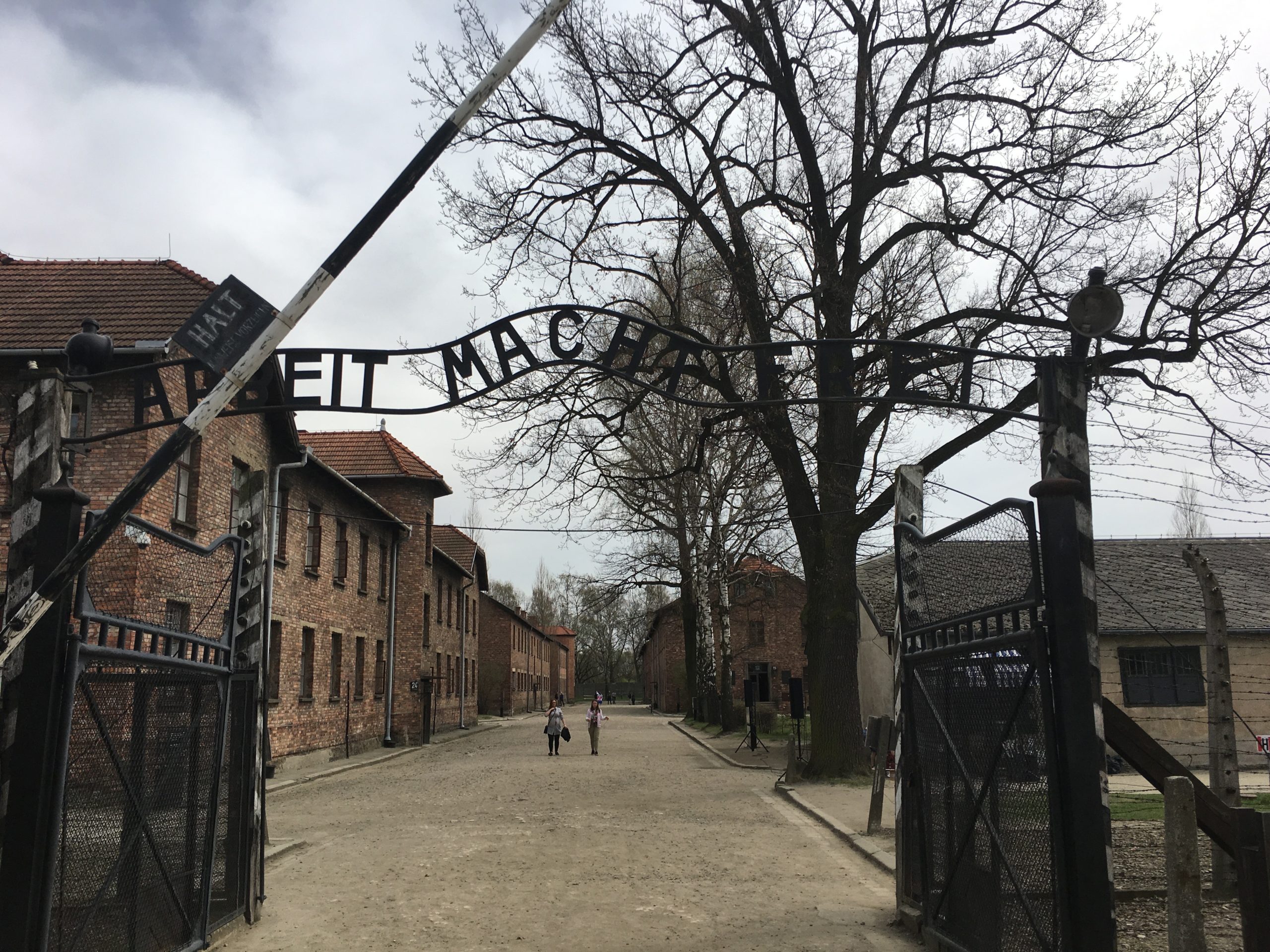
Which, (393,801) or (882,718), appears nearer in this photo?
(882,718)

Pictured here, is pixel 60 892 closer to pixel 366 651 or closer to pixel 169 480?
pixel 169 480

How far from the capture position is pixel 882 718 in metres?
11.6

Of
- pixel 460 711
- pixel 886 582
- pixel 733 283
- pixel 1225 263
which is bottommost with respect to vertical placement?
pixel 460 711

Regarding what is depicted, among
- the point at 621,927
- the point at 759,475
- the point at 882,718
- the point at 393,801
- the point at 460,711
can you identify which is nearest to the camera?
the point at 621,927

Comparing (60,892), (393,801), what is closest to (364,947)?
(60,892)

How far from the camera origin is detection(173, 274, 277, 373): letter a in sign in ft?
17.9

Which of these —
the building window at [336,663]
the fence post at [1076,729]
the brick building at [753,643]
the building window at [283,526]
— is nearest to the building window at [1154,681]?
the brick building at [753,643]

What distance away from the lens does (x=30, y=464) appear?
5941 millimetres

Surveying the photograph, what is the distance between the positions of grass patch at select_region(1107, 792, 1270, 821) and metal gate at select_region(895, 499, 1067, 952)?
626 centimetres

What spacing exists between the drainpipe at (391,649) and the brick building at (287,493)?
0.07 m

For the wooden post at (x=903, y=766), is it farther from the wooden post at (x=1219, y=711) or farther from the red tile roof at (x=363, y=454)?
the red tile roof at (x=363, y=454)

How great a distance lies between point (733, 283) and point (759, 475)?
6.77 metres

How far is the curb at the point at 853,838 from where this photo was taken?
10.7m

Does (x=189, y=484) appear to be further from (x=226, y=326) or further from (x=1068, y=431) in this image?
(x=1068, y=431)
